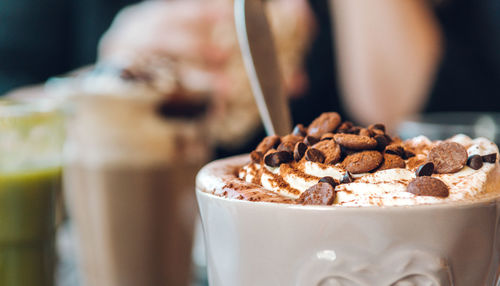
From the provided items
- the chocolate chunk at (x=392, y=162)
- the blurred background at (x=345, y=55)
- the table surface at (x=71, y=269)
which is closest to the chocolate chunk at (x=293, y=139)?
the chocolate chunk at (x=392, y=162)

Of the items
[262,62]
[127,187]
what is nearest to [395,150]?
[262,62]

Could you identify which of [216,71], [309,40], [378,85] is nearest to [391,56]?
[378,85]

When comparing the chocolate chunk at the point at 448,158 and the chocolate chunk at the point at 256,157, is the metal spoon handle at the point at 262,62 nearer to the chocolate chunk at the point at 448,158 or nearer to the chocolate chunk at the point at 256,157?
the chocolate chunk at the point at 256,157

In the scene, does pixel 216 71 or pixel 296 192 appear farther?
pixel 216 71

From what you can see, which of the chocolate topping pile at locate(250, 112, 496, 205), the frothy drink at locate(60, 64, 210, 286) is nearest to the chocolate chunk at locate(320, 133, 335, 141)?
the chocolate topping pile at locate(250, 112, 496, 205)

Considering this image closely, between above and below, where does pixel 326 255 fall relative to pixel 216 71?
above

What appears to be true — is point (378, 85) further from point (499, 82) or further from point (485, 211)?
point (485, 211)
